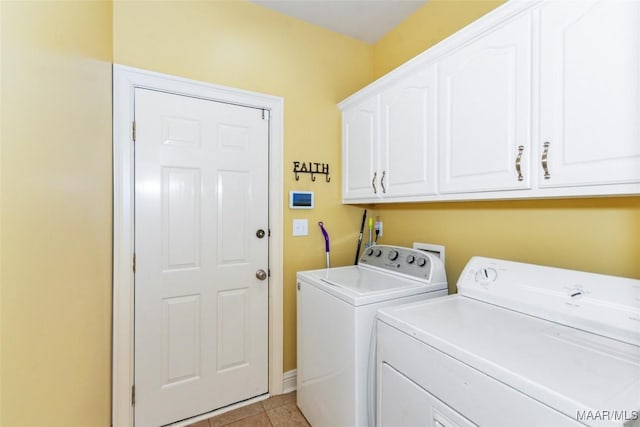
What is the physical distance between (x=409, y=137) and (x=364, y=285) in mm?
904

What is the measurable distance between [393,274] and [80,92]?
5.66 feet

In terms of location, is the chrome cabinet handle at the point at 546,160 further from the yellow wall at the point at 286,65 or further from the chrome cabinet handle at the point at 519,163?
the yellow wall at the point at 286,65

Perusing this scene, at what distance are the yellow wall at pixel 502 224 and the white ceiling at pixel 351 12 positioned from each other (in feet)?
0.32

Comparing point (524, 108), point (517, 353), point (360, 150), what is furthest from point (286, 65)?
point (517, 353)

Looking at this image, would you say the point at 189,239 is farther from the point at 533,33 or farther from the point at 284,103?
the point at 533,33

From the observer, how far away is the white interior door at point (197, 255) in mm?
1689

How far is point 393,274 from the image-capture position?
5.84 ft

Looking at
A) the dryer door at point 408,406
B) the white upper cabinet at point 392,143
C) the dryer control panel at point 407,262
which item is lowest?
the dryer door at point 408,406

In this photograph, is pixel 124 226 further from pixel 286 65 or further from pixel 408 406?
pixel 408 406

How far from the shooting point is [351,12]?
2.11 meters

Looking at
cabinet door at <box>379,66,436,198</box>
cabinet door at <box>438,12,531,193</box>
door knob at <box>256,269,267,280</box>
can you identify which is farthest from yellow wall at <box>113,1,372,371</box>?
cabinet door at <box>438,12,531,193</box>

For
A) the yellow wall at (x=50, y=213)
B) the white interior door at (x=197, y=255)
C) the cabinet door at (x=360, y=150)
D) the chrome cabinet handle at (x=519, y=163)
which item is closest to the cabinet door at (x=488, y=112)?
the chrome cabinet handle at (x=519, y=163)

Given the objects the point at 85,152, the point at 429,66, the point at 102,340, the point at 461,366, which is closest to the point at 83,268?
the point at 85,152

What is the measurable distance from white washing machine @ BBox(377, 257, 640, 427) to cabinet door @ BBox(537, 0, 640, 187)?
40cm
